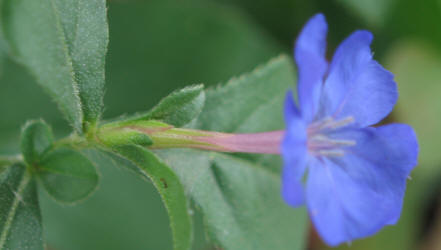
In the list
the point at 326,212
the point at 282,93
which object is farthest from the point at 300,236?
the point at 326,212

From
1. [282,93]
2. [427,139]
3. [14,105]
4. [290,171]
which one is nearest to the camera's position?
[290,171]

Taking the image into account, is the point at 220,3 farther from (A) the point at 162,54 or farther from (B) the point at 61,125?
(B) the point at 61,125

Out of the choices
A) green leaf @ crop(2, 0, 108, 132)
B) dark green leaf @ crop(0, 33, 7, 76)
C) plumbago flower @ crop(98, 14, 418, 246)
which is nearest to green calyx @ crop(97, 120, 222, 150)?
plumbago flower @ crop(98, 14, 418, 246)

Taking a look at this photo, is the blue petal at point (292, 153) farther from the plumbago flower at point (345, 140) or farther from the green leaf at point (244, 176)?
the green leaf at point (244, 176)

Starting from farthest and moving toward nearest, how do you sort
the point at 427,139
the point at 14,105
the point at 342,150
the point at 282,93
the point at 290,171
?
the point at 427,139
the point at 14,105
the point at 282,93
the point at 342,150
the point at 290,171

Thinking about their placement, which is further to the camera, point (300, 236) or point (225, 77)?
point (225, 77)

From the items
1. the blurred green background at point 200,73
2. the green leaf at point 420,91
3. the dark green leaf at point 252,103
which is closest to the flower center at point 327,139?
the dark green leaf at point 252,103
